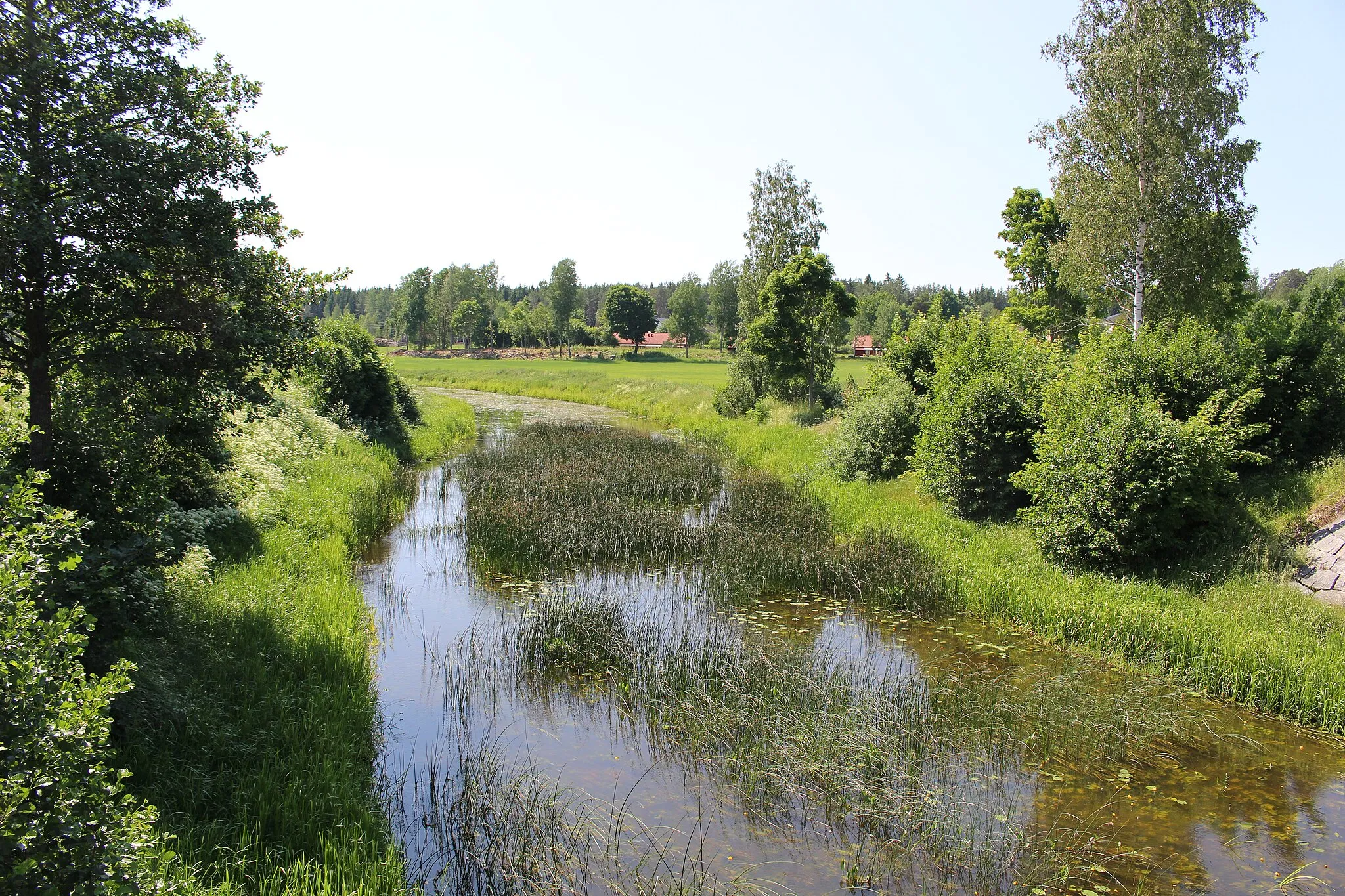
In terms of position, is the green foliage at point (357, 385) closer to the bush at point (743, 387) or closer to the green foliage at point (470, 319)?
the bush at point (743, 387)

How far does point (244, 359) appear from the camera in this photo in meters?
8.34

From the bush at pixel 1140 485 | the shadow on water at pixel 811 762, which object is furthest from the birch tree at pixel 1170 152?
the shadow on water at pixel 811 762

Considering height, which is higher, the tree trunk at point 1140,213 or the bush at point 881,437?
the tree trunk at point 1140,213

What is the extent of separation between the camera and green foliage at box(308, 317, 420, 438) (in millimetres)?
24156

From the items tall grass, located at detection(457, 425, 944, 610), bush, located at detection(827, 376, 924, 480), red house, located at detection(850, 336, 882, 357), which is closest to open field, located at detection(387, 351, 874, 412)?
red house, located at detection(850, 336, 882, 357)

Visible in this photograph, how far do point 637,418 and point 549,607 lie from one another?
28388 millimetres

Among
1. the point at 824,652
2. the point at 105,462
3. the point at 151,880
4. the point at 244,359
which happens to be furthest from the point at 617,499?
the point at 151,880

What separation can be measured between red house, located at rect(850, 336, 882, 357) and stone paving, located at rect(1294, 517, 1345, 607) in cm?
8607

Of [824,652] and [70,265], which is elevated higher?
[70,265]

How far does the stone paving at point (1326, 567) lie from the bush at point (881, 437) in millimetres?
8240

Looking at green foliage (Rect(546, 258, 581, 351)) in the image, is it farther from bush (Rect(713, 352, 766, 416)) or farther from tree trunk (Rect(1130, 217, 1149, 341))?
tree trunk (Rect(1130, 217, 1149, 341))

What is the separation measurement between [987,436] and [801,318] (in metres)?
15.6

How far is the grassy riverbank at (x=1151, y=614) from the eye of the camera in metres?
8.77

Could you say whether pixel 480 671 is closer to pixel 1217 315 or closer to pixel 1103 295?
pixel 1217 315
